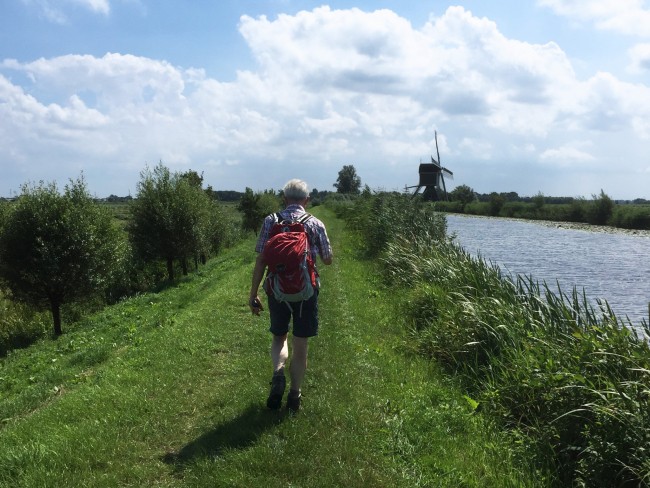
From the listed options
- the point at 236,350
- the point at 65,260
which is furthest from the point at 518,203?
the point at 236,350

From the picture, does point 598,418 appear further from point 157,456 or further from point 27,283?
point 27,283

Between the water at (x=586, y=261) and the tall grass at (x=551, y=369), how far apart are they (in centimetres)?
387

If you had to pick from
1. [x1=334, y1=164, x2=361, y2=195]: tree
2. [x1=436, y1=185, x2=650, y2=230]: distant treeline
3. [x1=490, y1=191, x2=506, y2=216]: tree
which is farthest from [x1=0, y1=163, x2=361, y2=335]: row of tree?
[x1=334, y1=164, x2=361, y2=195]: tree

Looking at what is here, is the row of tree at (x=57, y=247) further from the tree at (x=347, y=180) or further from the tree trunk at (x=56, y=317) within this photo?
the tree at (x=347, y=180)

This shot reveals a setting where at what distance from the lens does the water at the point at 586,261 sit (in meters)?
17.8

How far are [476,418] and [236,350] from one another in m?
3.58

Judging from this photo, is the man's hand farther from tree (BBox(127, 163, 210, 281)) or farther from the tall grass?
tree (BBox(127, 163, 210, 281))

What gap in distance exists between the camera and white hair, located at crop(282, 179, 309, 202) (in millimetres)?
4898

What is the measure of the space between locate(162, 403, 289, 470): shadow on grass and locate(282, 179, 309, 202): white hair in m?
2.12

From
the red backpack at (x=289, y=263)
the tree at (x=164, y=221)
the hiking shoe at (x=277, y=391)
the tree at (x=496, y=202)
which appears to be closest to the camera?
the red backpack at (x=289, y=263)

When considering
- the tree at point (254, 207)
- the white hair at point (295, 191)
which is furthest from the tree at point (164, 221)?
the tree at point (254, 207)

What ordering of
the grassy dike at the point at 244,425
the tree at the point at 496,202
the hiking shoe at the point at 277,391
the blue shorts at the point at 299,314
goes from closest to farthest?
the grassy dike at the point at 244,425 → the blue shorts at the point at 299,314 → the hiking shoe at the point at 277,391 → the tree at the point at 496,202

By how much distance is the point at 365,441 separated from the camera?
4488 mm

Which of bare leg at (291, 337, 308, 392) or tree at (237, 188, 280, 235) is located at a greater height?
tree at (237, 188, 280, 235)
